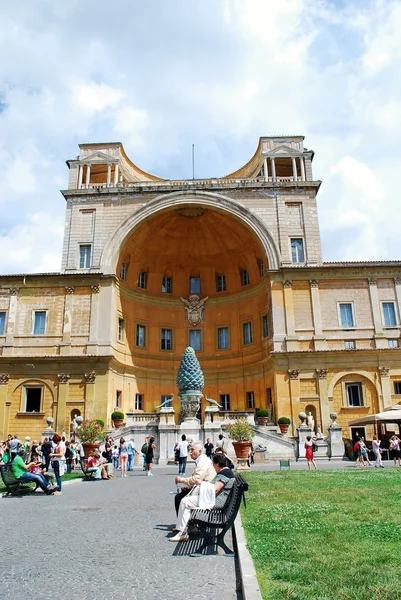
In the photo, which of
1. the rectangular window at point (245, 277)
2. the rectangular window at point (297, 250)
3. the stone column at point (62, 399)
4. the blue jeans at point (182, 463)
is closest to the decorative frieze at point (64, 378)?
the stone column at point (62, 399)

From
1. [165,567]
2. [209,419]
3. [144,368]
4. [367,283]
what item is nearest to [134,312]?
[144,368]

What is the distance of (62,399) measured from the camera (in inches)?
1324

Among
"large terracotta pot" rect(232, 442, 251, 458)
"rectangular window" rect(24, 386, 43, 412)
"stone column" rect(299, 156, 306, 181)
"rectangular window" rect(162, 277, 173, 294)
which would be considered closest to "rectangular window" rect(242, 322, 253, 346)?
"rectangular window" rect(162, 277, 173, 294)

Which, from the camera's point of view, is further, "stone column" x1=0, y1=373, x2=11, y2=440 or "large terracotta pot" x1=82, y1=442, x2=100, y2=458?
"stone column" x1=0, y1=373, x2=11, y2=440

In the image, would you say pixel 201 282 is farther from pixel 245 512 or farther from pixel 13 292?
pixel 245 512

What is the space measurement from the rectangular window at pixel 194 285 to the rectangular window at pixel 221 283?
5.47 feet

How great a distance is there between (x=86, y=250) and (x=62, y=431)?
13020 mm

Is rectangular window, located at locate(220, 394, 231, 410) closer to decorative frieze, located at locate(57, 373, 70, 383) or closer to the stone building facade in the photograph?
the stone building facade

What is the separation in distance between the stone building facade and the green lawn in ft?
72.5

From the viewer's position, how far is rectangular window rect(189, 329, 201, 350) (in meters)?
41.2

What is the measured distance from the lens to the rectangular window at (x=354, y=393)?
3350 cm

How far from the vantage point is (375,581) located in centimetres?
462

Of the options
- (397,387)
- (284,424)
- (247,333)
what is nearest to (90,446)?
(284,424)

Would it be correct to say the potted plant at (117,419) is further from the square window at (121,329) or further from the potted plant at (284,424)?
the potted plant at (284,424)
